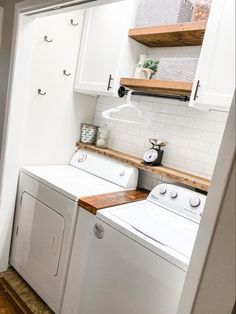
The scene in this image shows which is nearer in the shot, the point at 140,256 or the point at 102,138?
the point at 140,256

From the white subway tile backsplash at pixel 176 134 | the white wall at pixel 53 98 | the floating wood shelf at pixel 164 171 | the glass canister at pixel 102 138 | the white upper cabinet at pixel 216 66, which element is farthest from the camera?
the glass canister at pixel 102 138

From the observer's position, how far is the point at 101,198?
1705 millimetres

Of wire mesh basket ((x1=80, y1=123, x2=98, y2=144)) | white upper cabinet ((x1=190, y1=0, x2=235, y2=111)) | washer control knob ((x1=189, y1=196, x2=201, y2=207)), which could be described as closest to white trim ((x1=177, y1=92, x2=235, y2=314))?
white upper cabinet ((x1=190, y1=0, x2=235, y2=111))

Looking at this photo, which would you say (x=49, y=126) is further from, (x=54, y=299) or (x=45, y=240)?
(x=54, y=299)

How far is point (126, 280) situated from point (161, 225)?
34 cm

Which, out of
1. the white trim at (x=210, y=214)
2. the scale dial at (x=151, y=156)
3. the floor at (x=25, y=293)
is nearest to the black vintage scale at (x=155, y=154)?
the scale dial at (x=151, y=156)

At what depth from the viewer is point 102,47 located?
2059 millimetres

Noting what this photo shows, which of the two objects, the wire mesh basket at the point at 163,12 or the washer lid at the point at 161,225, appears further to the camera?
the wire mesh basket at the point at 163,12

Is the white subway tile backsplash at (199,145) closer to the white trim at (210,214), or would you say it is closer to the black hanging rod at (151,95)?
the black hanging rod at (151,95)

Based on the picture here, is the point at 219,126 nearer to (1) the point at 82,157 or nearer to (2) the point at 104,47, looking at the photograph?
(2) the point at 104,47

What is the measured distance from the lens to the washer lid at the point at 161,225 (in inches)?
49.0

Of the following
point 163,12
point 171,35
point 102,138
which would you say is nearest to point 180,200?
point 102,138

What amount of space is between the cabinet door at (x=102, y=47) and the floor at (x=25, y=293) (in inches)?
67.7

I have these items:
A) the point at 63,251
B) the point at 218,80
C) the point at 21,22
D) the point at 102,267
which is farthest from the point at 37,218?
the point at 218,80
